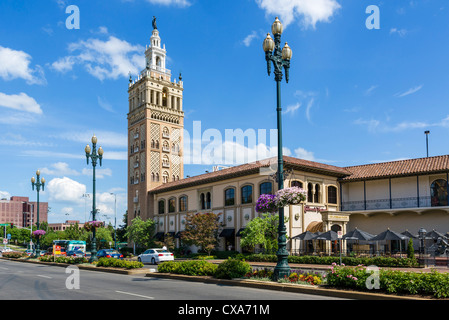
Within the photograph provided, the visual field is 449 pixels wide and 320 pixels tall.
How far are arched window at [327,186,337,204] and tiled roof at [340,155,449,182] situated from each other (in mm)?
1339

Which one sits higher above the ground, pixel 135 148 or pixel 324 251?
pixel 135 148

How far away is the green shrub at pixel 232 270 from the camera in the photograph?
17062 mm

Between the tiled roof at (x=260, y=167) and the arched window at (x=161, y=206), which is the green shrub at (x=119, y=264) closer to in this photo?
the tiled roof at (x=260, y=167)

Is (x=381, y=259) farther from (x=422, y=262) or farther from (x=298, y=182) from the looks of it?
(x=298, y=182)

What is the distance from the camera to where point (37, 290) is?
593 inches

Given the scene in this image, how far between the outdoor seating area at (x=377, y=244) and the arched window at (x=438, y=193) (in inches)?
125

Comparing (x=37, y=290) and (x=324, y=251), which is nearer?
(x=37, y=290)

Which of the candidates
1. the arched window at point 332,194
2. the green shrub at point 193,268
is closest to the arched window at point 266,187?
the arched window at point 332,194

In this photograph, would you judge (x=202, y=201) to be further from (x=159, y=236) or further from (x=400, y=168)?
(x=400, y=168)

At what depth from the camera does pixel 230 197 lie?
4366 cm

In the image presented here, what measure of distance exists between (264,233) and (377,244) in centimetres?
1045

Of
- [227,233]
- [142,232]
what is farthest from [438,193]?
[142,232]
